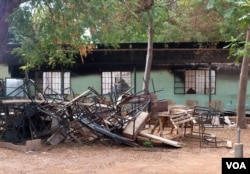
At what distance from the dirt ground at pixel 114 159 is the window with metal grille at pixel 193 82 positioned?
7343mm

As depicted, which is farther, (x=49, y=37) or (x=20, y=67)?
(x=20, y=67)

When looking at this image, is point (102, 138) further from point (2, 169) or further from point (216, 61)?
point (216, 61)

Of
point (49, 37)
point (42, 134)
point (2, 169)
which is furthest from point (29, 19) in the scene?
point (42, 134)

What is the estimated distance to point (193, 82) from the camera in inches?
760

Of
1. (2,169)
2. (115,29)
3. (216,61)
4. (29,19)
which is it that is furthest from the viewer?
(216,61)

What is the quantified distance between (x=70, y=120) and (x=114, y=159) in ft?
7.91

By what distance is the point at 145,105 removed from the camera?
11.9m

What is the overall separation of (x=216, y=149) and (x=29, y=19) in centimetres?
654

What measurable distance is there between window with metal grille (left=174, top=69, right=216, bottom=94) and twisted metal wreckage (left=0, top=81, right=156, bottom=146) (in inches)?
288

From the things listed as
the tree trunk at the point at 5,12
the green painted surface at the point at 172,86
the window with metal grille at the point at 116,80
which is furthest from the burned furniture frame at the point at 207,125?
the tree trunk at the point at 5,12

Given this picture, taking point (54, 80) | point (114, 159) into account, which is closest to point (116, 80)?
point (54, 80)

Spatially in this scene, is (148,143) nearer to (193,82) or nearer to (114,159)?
(114,159)

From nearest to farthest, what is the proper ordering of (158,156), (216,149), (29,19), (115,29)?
1. (29,19)
2. (115,29)
3. (158,156)
4. (216,149)

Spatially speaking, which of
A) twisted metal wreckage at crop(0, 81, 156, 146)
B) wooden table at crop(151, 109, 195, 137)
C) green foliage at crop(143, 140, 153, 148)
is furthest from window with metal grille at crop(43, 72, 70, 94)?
green foliage at crop(143, 140, 153, 148)
